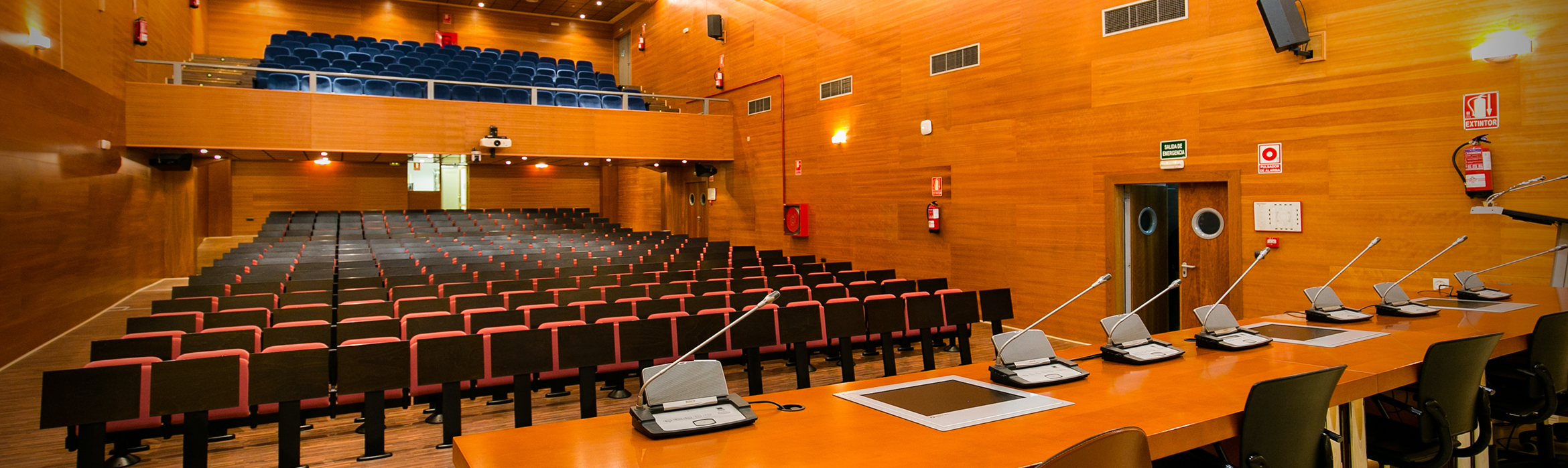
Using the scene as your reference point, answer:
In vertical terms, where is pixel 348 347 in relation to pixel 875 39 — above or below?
below

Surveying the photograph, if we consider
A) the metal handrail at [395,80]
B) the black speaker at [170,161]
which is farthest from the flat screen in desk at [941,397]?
the black speaker at [170,161]

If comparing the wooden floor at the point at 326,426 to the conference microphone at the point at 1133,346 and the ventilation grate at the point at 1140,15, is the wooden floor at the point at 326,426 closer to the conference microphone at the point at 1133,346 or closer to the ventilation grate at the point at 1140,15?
the conference microphone at the point at 1133,346

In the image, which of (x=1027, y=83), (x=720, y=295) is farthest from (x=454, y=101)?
(x=1027, y=83)

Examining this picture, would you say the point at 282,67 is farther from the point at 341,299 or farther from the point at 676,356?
the point at 676,356

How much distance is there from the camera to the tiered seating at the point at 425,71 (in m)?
11.0

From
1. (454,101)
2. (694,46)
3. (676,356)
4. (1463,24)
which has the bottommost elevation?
(676,356)

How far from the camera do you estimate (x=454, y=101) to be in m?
11.1

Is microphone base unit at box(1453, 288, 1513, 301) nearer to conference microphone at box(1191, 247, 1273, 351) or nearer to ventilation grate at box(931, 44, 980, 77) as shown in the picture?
conference microphone at box(1191, 247, 1273, 351)

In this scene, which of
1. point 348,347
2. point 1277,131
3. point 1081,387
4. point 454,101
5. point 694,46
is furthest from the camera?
point 694,46

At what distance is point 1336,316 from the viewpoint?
3693 mm

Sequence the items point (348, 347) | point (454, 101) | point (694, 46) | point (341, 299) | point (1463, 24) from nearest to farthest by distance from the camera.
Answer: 1. point (348, 347)
2. point (1463, 24)
3. point (341, 299)
4. point (454, 101)
5. point (694, 46)

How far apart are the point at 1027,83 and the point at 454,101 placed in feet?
26.0

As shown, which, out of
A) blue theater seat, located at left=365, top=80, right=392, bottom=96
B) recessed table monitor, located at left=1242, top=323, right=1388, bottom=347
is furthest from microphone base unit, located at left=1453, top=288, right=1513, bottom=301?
blue theater seat, located at left=365, top=80, right=392, bottom=96

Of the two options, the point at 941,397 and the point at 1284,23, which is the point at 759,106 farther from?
the point at 941,397
